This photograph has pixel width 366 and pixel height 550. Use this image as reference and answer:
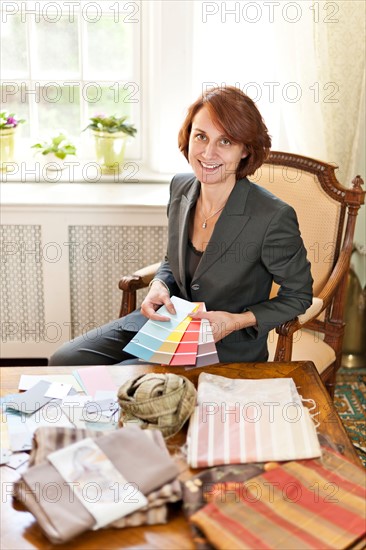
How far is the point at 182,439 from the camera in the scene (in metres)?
1.75

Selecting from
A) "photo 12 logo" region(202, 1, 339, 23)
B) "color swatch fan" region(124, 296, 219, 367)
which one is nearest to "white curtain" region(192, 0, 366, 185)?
"photo 12 logo" region(202, 1, 339, 23)

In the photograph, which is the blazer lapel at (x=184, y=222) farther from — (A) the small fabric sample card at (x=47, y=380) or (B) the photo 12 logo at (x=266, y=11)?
(B) the photo 12 logo at (x=266, y=11)

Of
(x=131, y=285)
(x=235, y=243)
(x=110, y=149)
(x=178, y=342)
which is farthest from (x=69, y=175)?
(x=178, y=342)

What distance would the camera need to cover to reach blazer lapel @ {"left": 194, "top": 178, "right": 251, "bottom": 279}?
238cm

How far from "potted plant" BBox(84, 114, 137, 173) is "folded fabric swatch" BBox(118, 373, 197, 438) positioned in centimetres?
191

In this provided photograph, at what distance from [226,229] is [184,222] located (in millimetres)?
203

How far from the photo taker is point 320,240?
291 cm

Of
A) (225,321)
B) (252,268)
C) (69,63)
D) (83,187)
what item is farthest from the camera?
(69,63)

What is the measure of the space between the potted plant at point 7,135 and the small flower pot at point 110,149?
38 centimetres

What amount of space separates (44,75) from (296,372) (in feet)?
7.05

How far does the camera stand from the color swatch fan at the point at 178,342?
2084 millimetres

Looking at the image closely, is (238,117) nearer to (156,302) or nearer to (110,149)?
(156,302)

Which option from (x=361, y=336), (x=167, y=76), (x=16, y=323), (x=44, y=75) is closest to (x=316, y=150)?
(x=167, y=76)

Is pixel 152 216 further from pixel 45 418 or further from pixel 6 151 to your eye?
pixel 45 418
